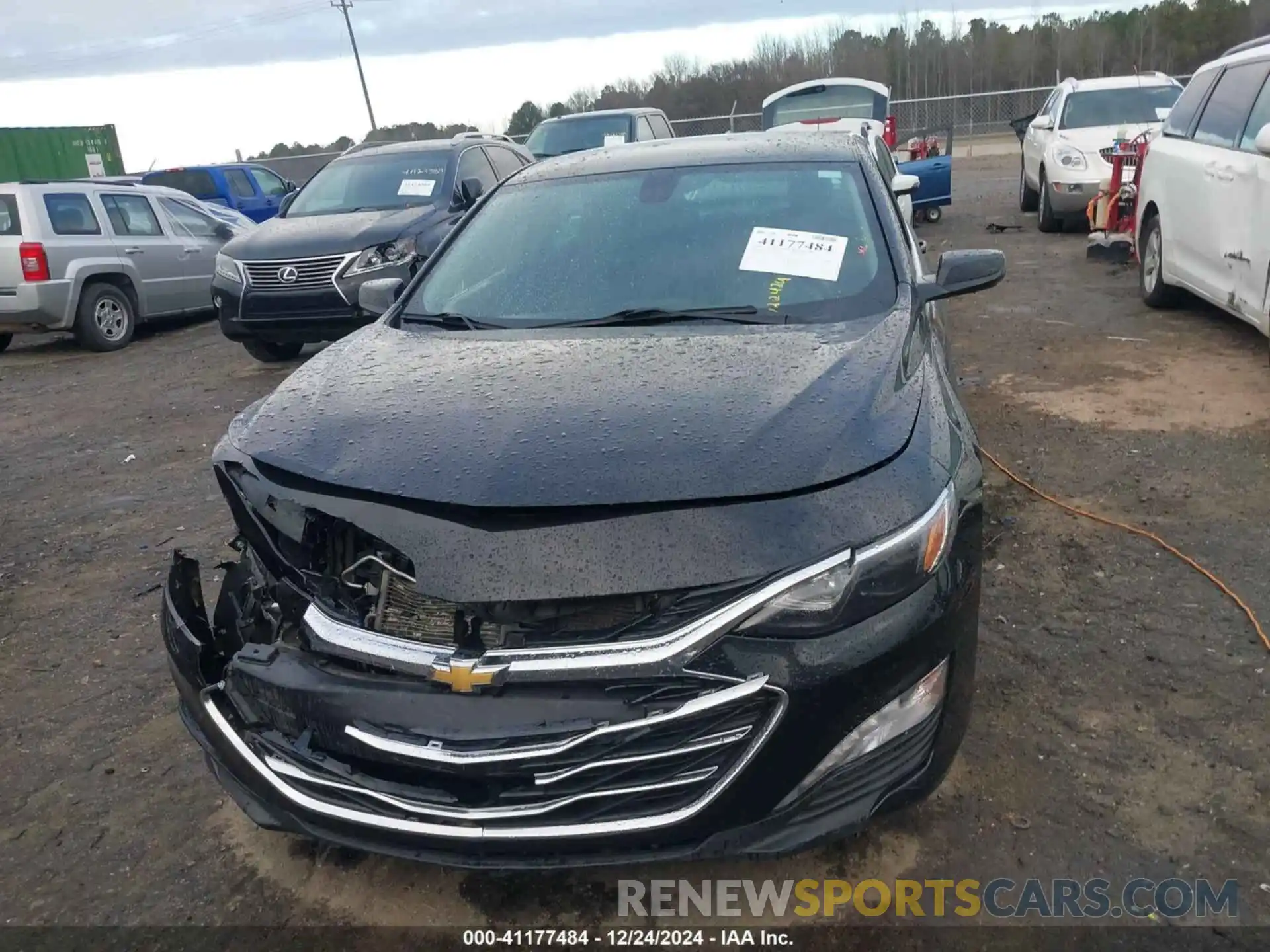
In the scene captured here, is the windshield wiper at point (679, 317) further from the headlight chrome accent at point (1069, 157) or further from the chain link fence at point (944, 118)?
the chain link fence at point (944, 118)

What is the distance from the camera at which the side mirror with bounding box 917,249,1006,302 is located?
3.22 metres

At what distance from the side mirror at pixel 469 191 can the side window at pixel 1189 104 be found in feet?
17.3

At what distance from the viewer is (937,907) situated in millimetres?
2238

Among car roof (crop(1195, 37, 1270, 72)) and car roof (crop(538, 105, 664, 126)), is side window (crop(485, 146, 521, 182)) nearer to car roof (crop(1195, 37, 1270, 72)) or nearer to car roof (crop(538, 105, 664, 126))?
car roof (crop(538, 105, 664, 126))

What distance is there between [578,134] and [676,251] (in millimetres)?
10650

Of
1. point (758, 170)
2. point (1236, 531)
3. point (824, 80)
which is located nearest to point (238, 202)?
point (824, 80)

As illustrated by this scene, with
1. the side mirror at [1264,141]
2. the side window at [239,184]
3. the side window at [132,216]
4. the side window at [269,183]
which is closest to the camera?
the side mirror at [1264,141]

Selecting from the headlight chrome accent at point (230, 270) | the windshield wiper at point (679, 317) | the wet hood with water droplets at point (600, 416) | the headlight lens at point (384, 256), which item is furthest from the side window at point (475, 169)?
the wet hood with water droplets at point (600, 416)

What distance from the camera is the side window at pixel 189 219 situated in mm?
11039

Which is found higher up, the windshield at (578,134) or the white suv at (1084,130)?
the windshield at (578,134)

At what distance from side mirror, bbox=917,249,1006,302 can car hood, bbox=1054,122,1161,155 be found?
336 inches

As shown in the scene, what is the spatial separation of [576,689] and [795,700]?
0.42m

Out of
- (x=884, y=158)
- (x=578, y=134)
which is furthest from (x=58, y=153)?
(x=884, y=158)

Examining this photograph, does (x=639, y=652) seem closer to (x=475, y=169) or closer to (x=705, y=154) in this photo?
(x=705, y=154)
